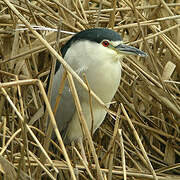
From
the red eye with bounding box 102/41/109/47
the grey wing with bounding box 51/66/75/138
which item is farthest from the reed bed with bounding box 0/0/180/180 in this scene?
the red eye with bounding box 102/41/109/47

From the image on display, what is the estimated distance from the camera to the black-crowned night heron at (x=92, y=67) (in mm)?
2275

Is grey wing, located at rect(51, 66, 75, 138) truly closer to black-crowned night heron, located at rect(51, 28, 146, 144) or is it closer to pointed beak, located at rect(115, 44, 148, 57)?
black-crowned night heron, located at rect(51, 28, 146, 144)

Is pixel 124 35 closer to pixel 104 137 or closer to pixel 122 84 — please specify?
pixel 122 84

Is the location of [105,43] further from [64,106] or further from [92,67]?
[64,106]

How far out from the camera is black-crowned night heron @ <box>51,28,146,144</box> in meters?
2.28

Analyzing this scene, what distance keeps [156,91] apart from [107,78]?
11.6 inches

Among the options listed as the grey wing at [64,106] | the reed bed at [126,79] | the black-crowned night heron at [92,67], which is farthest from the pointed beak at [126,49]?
the grey wing at [64,106]

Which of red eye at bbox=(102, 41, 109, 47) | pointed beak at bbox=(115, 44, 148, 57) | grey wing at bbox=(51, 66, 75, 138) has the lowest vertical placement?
grey wing at bbox=(51, 66, 75, 138)

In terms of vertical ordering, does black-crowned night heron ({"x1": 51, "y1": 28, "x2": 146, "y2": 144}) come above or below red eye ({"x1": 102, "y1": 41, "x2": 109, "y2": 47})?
below

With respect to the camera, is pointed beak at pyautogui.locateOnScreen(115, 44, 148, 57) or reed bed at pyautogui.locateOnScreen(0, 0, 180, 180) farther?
reed bed at pyautogui.locateOnScreen(0, 0, 180, 180)

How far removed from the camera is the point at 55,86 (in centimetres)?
259

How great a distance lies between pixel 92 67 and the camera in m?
2.44

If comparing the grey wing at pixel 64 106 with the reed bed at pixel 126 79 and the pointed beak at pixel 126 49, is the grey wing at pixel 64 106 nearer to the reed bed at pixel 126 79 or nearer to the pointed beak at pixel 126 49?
the reed bed at pixel 126 79

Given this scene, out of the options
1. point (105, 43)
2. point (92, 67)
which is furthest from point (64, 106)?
point (105, 43)
